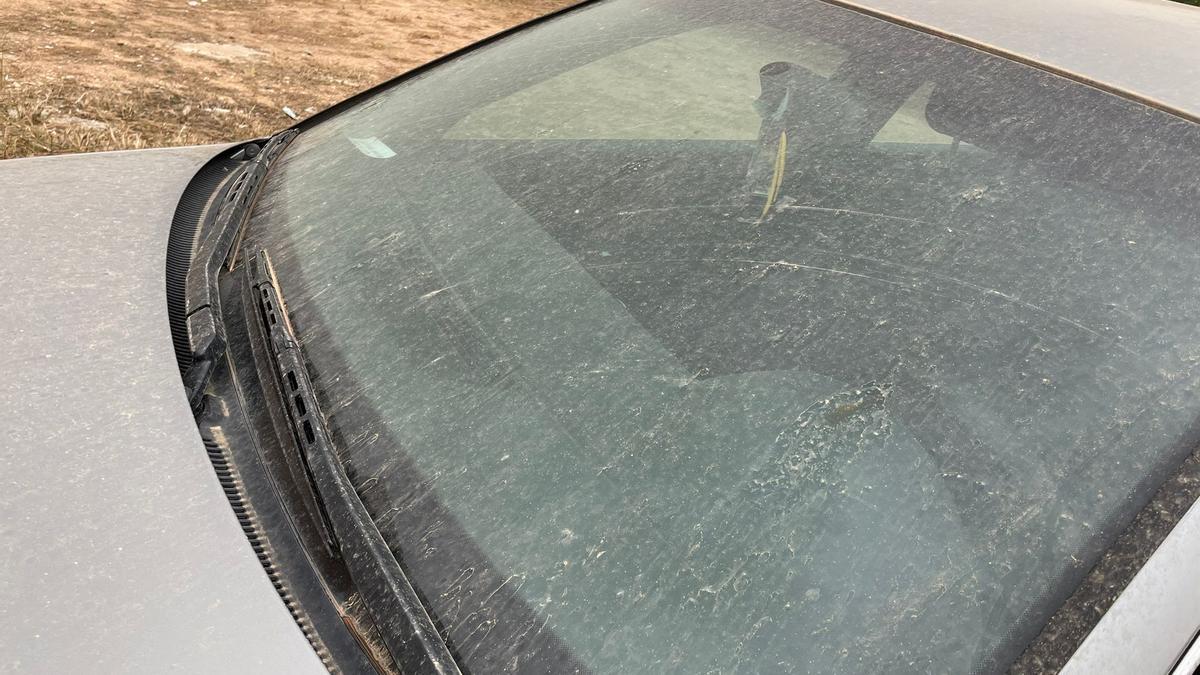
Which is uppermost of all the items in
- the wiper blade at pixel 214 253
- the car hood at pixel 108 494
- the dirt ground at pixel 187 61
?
the car hood at pixel 108 494

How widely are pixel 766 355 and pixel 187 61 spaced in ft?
17.3

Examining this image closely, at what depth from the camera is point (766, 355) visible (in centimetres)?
116

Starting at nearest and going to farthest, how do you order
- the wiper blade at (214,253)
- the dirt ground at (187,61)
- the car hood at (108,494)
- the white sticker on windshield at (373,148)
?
the car hood at (108,494), the wiper blade at (214,253), the white sticker on windshield at (373,148), the dirt ground at (187,61)

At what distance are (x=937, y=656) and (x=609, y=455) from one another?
15.9 inches

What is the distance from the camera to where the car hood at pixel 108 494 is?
91 cm

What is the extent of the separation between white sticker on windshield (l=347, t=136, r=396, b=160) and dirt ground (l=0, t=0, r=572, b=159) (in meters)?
2.35

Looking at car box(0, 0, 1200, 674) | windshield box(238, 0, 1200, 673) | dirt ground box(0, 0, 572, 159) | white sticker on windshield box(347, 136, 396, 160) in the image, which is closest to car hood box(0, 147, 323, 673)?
car box(0, 0, 1200, 674)

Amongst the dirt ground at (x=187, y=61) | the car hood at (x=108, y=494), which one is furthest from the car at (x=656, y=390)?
the dirt ground at (x=187, y=61)

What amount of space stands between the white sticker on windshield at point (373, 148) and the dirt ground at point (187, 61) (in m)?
2.35

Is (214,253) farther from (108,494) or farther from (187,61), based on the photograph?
(187,61)

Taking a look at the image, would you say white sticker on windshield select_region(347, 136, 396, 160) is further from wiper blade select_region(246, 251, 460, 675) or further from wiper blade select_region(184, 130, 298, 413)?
wiper blade select_region(246, 251, 460, 675)

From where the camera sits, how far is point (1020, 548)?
0.99 meters

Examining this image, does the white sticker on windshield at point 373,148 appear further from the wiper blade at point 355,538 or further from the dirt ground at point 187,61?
the dirt ground at point 187,61

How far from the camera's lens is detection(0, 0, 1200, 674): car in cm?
95
